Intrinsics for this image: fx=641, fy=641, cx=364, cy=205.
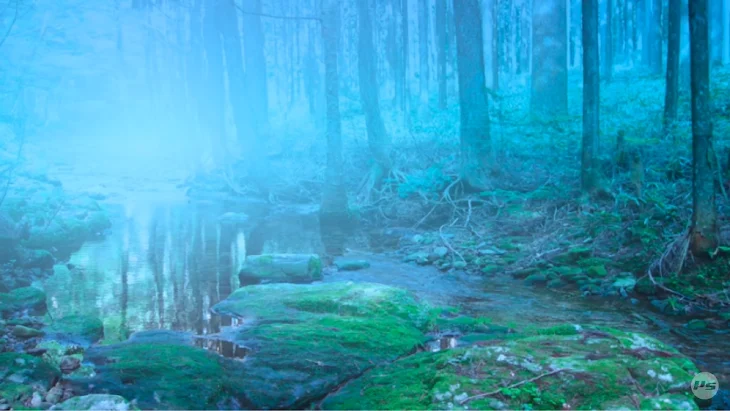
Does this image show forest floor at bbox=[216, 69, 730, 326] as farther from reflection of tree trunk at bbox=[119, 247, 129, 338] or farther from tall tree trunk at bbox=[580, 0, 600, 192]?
reflection of tree trunk at bbox=[119, 247, 129, 338]

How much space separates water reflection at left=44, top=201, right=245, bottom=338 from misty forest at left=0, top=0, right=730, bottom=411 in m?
0.05

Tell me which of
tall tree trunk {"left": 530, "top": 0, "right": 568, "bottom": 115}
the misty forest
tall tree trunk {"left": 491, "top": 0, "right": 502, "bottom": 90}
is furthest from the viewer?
tall tree trunk {"left": 491, "top": 0, "right": 502, "bottom": 90}

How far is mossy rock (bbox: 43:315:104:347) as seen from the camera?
487 cm

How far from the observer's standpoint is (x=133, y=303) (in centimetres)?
617

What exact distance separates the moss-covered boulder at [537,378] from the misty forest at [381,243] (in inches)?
0.8

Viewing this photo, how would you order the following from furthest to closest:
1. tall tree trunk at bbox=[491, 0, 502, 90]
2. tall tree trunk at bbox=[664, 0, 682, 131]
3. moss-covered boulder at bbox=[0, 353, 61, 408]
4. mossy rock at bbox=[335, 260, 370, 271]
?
1. tall tree trunk at bbox=[491, 0, 502, 90]
2. tall tree trunk at bbox=[664, 0, 682, 131]
3. mossy rock at bbox=[335, 260, 370, 271]
4. moss-covered boulder at bbox=[0, 353, 61, 408]

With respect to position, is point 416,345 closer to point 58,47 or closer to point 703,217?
point 703,217

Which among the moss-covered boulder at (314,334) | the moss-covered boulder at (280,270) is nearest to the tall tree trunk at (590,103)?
the moss-covered boulder at (280,270)

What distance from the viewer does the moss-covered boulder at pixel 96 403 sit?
3374 millimetres

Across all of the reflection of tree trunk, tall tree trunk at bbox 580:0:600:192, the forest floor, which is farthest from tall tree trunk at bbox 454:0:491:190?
the reflection of tree trunk

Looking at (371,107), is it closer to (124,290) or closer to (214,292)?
(214,292)

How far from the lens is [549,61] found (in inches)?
601

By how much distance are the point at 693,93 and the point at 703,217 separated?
1175 mm

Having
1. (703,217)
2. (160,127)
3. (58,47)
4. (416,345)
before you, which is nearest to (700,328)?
(703,217)
